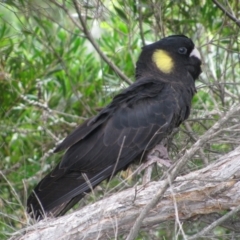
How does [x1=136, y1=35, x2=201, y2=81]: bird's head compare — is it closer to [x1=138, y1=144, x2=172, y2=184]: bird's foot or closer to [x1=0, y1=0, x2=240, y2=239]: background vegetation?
[x1=0, y1=0, x2=240, y2=239]: background vegetation

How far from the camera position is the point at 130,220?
131 inches

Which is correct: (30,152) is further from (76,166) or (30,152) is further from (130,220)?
(130,220)

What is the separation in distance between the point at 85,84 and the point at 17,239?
1.82m

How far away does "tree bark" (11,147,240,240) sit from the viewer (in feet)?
10.9

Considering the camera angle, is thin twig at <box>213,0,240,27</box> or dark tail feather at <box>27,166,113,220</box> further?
thin twig at <box>213,0,240,27</box>

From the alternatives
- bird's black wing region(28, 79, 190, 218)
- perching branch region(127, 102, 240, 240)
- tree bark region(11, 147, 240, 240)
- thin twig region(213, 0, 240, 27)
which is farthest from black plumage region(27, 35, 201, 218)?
perching branch region(127, 102, 240, 240)

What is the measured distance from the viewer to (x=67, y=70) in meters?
4.87

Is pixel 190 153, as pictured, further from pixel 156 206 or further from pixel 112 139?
pixel 112 139

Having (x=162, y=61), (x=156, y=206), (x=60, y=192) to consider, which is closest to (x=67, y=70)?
(x=162, y=61)

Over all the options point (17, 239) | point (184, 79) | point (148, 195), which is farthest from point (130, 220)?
point (184, 79)

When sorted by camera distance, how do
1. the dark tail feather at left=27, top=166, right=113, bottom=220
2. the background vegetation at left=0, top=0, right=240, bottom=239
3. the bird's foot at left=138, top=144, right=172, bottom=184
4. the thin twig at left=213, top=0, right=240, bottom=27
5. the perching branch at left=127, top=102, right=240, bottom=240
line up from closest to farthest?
the perching branch at left=127, top=102, right=240, bottom=240
the bird's foot at left=138, top=144, right=172, bottom=184
the dark tail feather at left=27, top=166, right=113, bottom=220
the thin twig at left=213, top=0, right=240, bottom=27
the background vegetation at left=0, top=0, right=240, bottom=239

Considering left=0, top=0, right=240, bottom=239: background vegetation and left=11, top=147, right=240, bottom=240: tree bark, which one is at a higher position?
left=0, top=0, right=240, bottom=239: background vegetation

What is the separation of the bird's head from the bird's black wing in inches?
10.7

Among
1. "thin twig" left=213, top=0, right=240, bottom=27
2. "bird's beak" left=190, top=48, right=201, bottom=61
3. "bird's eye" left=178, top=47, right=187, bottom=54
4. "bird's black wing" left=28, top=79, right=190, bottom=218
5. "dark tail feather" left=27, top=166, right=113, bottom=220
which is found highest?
"thin twig" left=213, top=0, right=240, bottom=27
